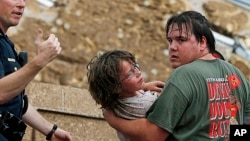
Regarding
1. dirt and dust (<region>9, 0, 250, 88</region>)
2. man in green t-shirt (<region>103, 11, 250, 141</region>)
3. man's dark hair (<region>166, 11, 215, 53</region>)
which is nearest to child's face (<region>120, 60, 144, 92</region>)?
man in green t-shirt (<region>103, 11, 250, 141</region>)

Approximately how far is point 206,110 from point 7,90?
2.51 feet

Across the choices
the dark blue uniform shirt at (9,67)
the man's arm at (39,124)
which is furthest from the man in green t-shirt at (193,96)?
the man's arm at (39,124)

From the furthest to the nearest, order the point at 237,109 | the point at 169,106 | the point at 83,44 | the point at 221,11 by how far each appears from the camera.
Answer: the point at 221,11, the point at 83,44, the point at 237,109, the point at 169,106

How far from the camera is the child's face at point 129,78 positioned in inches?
100

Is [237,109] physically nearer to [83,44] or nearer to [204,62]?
[204,62]

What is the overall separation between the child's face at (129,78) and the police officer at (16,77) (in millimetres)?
279

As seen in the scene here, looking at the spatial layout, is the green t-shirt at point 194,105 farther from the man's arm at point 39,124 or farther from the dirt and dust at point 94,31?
the dirt and dust at point 94,31

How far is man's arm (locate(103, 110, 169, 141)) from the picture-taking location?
242cm

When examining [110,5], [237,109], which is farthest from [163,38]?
[237,109]

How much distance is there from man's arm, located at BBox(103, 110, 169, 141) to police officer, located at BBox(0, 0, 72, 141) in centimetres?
36

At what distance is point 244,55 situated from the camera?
555cm

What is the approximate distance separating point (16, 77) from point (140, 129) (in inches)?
20.7

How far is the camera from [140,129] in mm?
2449

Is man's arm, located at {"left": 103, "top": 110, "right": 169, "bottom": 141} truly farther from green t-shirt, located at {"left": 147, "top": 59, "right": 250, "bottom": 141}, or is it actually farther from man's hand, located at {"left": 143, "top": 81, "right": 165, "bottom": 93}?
man's hand, located at {"left": 143, "top": 81, "right": 165, "bottom": 93}
